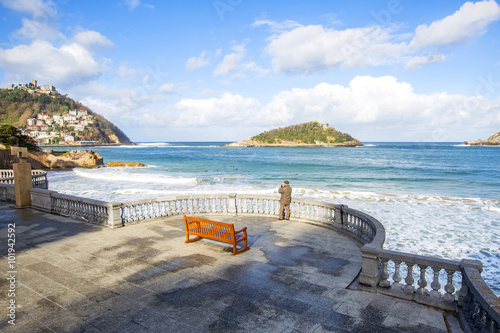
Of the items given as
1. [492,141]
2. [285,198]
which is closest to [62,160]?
[285,198]

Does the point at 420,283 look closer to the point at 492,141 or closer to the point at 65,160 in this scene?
the point at 65,160

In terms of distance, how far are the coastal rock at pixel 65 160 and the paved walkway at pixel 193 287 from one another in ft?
155

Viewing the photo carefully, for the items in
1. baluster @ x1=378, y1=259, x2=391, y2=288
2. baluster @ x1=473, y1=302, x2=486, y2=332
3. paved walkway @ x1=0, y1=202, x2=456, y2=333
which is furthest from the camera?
baluster @ x1=378, y1=259, x2=391, y2=288

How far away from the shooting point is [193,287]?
20.7 ft

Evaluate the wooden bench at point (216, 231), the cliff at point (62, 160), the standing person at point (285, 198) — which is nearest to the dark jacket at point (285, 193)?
the standing person at point (285, 198)

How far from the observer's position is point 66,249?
8.77m

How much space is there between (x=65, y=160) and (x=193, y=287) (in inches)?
2207

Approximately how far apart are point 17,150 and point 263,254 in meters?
12.4

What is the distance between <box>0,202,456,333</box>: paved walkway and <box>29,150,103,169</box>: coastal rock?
155 ft

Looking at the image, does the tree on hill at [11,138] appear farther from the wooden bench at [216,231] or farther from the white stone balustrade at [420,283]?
the white stone balustrade at [420,283]

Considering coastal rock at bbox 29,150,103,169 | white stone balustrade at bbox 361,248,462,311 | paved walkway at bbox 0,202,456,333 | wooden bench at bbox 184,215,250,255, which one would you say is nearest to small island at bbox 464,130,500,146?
coastal rock at bbox 29,150,103,169

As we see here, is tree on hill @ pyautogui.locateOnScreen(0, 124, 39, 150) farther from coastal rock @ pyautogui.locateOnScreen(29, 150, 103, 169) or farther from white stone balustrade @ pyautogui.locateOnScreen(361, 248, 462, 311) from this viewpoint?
white stone balustrade @ pyautogui.locateOnScreen(361, 248, 462, 311)

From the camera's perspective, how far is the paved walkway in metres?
5.00

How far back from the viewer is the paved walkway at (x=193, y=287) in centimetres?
500
